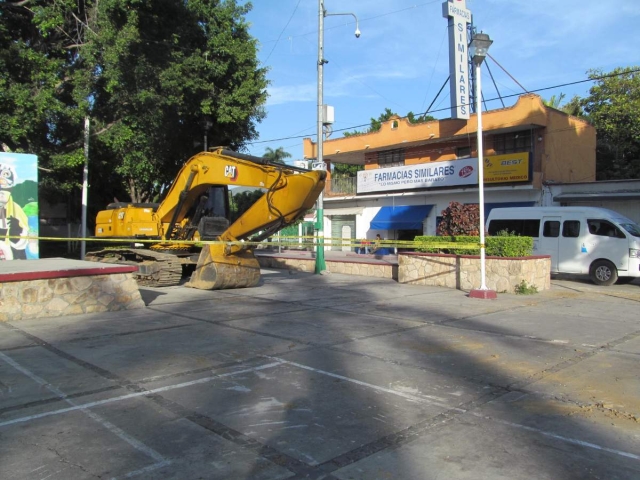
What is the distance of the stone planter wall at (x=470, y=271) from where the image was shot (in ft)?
43.3

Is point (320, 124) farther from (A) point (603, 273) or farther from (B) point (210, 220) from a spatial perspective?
(A) point (603, 273)

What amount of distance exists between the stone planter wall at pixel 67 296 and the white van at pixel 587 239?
13.0 m

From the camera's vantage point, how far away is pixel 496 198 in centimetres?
2605

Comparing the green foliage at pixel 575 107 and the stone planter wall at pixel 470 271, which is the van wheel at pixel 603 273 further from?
the green foliage at pixel 575 107

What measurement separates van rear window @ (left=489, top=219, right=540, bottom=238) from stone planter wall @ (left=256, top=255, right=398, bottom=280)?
445cm

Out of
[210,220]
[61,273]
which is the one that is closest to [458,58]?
[210,220]

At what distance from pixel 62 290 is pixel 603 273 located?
14.6 metres

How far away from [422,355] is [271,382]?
87.8 inches

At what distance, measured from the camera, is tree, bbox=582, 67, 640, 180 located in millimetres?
30031

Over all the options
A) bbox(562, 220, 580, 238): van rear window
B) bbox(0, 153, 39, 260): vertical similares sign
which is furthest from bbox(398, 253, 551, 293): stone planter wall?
bbox(0, 153, 39, 260): vertical similares sign

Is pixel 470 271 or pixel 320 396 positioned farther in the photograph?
pixel 470 271

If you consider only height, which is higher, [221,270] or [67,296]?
[221,270]

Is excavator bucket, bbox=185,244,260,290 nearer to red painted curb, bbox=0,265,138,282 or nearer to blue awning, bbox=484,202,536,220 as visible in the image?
red painted curb, bbox=0,265,138,282

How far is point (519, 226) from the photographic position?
18141 mm
